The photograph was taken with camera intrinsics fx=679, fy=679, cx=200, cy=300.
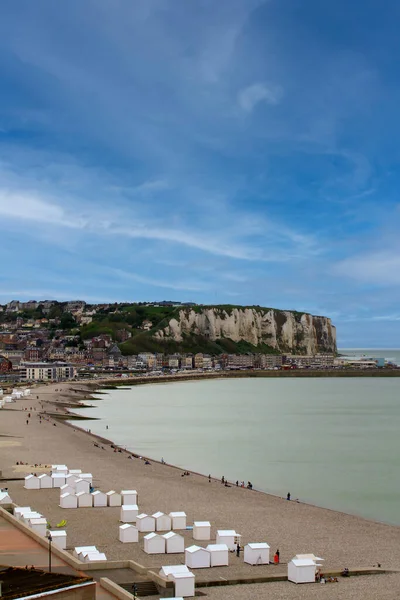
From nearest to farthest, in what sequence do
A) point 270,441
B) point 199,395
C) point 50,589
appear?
point 50,589, point 270,441, point 199,395

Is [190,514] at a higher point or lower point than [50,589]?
lower

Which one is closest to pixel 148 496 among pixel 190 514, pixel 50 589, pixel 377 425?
pixel 190 514

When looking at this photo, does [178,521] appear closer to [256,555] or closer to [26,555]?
[256,555]

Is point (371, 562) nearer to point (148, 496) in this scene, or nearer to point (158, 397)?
point (148, 496)

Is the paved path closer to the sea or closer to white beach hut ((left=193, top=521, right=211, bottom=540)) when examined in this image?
white beach hut ((left=193, top=521, right=211, bottom=540))

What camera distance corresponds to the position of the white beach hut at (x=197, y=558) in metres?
15.0

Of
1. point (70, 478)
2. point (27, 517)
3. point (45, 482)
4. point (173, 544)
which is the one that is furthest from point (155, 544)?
point (45, 482)

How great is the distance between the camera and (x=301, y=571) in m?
14.0

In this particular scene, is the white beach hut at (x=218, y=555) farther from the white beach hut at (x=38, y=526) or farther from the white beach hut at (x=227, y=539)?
the white beach hut at (x=38, y=526)

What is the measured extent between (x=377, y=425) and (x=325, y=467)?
18.3m

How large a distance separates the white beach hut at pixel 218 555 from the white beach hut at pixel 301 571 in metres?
1.67

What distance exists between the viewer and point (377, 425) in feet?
157

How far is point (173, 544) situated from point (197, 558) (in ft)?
4.35

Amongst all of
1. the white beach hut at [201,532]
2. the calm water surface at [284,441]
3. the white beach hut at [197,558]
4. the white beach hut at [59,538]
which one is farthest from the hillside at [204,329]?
the white beach hut at [197,558]
